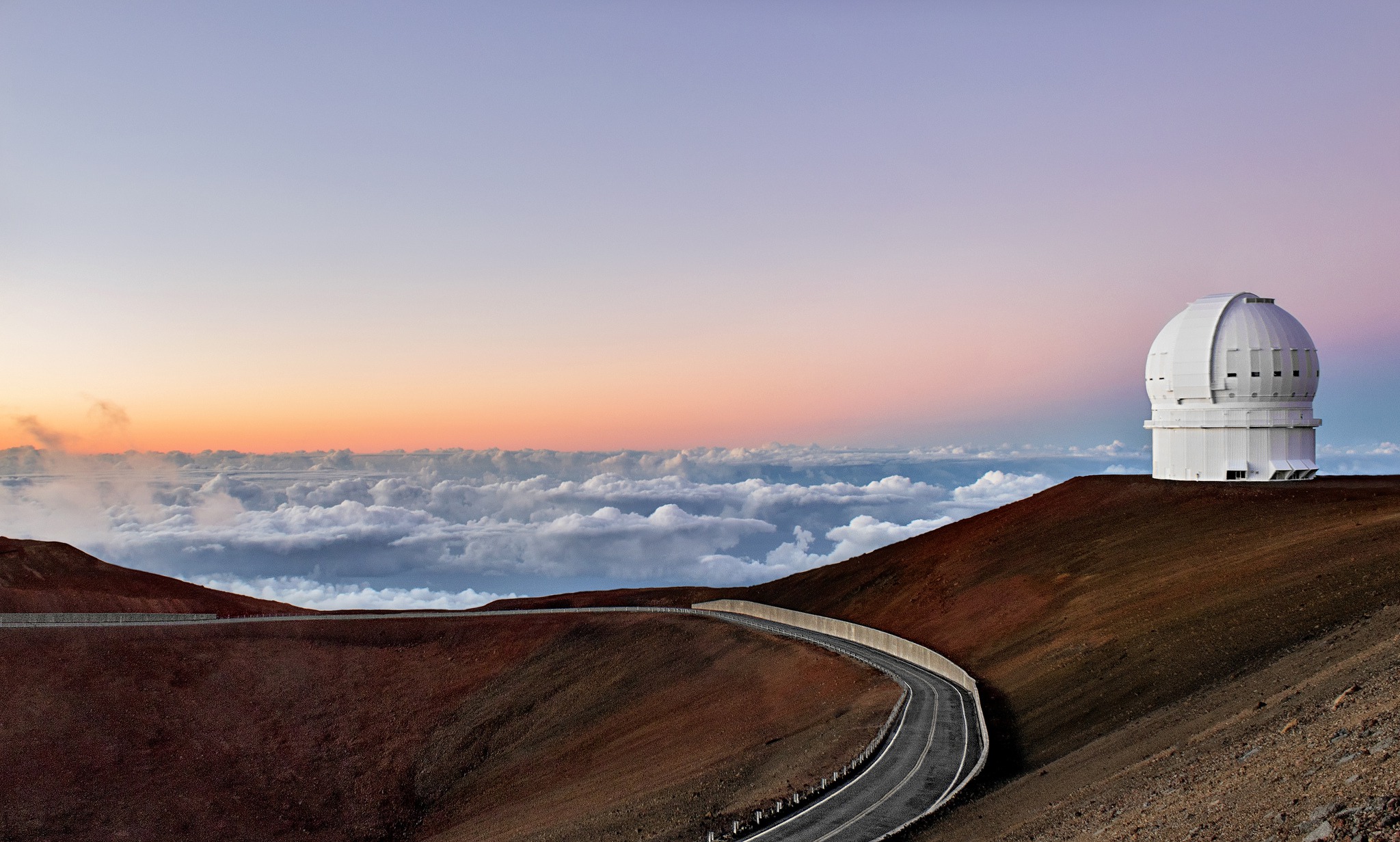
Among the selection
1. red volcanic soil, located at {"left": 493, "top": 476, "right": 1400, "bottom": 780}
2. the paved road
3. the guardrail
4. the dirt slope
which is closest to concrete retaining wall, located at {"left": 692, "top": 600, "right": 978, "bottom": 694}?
the guardrail

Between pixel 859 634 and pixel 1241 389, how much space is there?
2562 centimetres

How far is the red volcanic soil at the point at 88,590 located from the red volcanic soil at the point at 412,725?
1079cm

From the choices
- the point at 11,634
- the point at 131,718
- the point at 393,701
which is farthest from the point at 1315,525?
the point at 11,634

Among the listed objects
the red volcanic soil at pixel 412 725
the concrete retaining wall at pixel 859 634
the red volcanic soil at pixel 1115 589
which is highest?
the red volcanic soil at pixel 1115 589

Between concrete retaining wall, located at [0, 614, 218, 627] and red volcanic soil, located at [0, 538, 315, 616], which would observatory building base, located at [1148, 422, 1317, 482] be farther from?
concrete retaining wall, located at [0, 614, 218, 627]

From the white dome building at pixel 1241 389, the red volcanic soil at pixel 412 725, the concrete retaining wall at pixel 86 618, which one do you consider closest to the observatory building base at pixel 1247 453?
the white dome building at pixel 1241 389

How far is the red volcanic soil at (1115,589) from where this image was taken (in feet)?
101

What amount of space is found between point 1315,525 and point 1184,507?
27.7 ft

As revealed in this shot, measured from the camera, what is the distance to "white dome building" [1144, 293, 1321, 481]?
171ft

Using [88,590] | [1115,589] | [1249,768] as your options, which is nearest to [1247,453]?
[1115,589]

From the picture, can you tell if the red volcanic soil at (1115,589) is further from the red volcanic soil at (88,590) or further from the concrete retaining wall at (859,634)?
the red volcanic soil at (88,590)

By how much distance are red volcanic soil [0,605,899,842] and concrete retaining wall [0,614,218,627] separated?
493 cm

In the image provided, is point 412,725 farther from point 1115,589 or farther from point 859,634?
point 1115,589

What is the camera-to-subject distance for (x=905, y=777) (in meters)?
27.9
